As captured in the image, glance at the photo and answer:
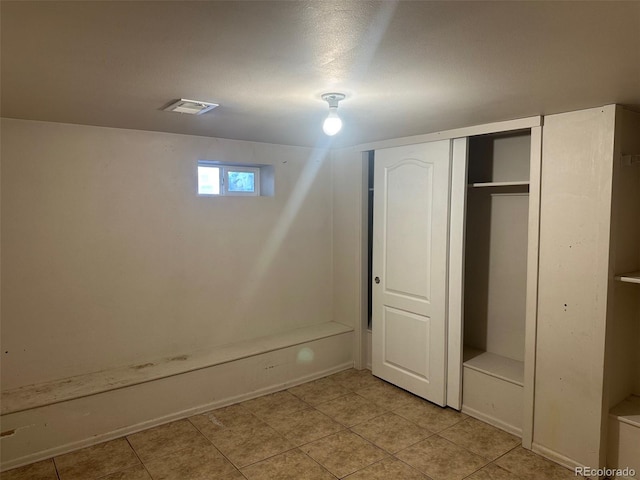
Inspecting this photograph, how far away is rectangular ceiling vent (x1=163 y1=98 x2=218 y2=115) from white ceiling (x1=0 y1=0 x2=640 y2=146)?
A: 6 centimetres

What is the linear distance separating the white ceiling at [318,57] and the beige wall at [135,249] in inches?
20.0

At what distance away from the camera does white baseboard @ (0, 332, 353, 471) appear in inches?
105

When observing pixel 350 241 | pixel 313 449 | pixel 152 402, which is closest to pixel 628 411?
pixel 313 449

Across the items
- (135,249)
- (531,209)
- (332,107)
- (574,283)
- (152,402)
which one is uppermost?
(332,107)

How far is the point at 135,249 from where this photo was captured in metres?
3.31

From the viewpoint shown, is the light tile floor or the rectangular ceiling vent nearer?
the rectangular ceiling vent

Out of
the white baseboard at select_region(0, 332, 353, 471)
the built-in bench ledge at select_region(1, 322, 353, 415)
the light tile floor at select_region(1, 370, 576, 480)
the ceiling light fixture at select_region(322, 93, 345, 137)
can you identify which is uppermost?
the ceiling light fixture at select_region(322, 93, 345, 137)

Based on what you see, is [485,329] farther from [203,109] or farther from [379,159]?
[203,109]

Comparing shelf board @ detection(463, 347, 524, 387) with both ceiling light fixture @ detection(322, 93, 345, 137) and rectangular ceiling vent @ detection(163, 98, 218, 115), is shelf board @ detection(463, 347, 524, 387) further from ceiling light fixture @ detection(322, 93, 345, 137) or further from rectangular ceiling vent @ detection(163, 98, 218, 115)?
rectangular ceiling vent @ detection(163, 98, 218, 115)

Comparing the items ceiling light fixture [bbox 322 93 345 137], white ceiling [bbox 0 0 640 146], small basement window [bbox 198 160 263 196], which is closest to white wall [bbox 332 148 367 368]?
small basement window [bbox 198 160 263 196]

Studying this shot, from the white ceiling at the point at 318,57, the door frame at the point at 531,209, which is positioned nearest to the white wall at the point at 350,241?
the door frame at the point at 531,209

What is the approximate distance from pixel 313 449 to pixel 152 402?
123cm

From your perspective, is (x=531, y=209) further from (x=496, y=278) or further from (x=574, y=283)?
(x=496, y=278)

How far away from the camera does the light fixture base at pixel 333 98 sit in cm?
215
